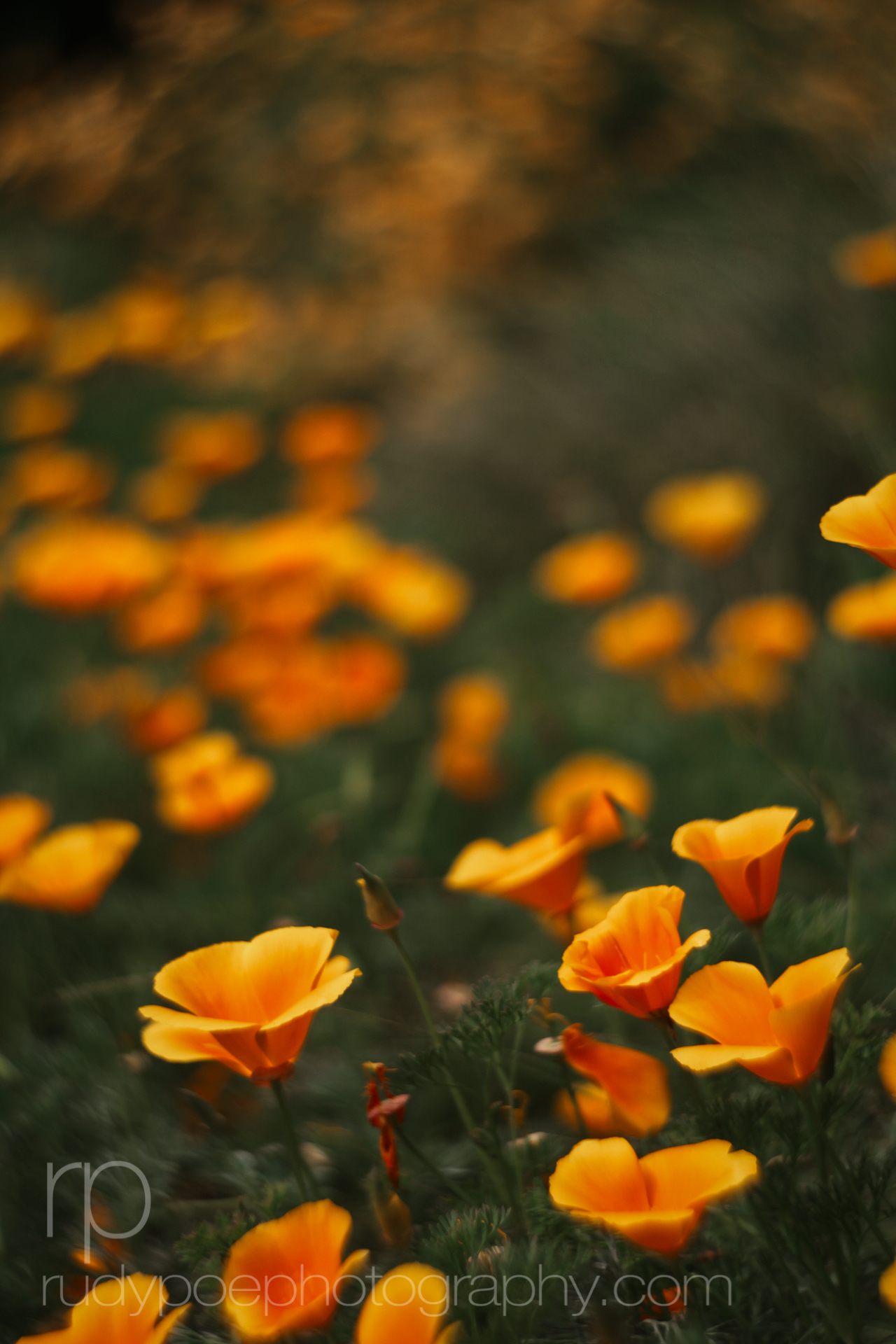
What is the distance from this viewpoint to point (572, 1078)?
88cm

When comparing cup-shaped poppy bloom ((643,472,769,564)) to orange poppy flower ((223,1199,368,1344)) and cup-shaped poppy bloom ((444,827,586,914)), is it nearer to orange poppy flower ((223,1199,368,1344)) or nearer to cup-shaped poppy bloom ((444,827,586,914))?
cup-shaped poppy bloom ((444,827,586,914))

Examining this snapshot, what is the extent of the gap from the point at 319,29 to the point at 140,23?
651 millimetres

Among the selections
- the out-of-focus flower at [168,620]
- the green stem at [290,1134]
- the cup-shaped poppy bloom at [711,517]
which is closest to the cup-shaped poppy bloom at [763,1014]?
the green stem at [290,1134]

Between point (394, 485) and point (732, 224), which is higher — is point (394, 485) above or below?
below

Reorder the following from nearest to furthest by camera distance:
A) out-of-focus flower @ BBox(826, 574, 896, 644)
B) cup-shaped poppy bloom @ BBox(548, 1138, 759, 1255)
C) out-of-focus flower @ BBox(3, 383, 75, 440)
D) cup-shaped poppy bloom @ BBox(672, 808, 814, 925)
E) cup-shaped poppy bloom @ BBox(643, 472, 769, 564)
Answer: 1. cup-shaped poppy bloom @ BBox(548, 1138, 759, 1255)
2. cup-shaped poppy bloom @ BBox(672, 808, 814, 925)
3. out-of-focus flower @ BBox(826, 574, 896, 644)
4. cup-shaped poppy bloom @ BBox(643, 472, 769, 564)
5. out-of-focus flower @ BBox(3, 383, 75, 440)

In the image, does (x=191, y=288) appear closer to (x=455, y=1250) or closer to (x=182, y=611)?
(x=182, y=611)

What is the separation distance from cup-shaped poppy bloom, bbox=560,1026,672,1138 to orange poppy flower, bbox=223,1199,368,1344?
18 cm

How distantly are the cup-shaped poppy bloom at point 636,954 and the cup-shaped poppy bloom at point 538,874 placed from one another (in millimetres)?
76

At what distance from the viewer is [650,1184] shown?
0.54 metres

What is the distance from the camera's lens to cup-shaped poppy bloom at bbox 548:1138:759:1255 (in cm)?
48

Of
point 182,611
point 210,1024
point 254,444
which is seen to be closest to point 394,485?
point 254,444

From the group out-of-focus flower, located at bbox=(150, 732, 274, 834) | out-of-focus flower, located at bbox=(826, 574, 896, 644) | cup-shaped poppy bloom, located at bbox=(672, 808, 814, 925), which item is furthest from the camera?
out-of-focus flower, located at bbox=(150, 732, 274, 834)

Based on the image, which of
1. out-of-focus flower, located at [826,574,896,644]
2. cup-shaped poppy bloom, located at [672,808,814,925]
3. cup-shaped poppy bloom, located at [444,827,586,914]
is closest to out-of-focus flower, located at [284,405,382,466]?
out-of-focus flower, located at [826,574,896,644]

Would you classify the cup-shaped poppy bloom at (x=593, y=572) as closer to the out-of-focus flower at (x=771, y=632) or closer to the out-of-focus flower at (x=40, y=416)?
the out-of-focus flower at (x=771, y=632)
